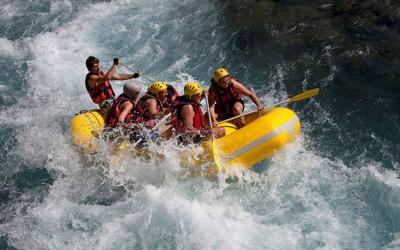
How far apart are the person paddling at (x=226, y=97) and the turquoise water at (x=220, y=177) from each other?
99 centimetres

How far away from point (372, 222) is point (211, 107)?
3096mm

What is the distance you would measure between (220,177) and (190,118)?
1000 mm

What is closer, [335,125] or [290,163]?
[290,163]

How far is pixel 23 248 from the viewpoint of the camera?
297 inches

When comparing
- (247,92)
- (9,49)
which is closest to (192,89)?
(247,92)

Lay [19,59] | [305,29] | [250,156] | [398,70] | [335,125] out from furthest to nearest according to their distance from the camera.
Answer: [19,59], [305,29], [398,70], [335,125], [250,156]

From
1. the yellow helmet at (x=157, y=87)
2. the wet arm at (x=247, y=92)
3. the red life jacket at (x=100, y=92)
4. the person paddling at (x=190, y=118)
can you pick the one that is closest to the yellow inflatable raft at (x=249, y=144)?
the person paddling at (x=190, y=118)

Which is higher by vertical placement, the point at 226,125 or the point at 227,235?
the point at 226,125

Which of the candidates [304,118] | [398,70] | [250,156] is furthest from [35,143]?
[398,70]

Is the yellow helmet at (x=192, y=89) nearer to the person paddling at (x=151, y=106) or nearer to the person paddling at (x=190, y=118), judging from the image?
the person paddling at (x=190, y=118)

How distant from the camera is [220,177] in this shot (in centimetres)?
792

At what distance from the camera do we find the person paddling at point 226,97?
28.0 ft

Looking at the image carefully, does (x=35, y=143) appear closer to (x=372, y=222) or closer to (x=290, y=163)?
(x=290, y=163)

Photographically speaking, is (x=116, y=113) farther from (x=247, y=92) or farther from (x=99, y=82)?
(x=247, y=92)
